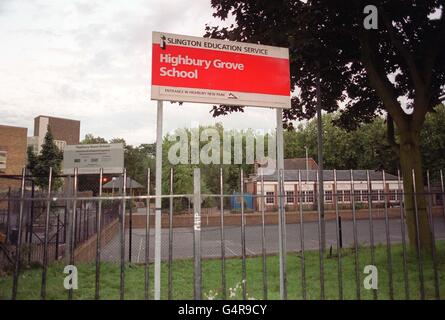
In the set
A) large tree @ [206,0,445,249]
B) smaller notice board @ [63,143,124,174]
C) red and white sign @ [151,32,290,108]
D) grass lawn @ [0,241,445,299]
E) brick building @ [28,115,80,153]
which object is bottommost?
grass lawn @ [0,241,445,299]

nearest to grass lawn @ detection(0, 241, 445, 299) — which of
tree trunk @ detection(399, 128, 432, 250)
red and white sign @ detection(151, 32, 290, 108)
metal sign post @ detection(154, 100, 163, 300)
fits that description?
tree trunk @ detection(399, 128, 432, 250)

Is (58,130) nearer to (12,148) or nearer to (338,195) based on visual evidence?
(12,148)

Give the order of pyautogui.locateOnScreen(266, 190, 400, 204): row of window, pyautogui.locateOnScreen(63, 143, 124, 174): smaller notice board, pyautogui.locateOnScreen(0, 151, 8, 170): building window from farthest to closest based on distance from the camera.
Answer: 1. pyautogui.locateOnScreen(0, 151, 8, 170): building window
2. pyautogui.locateOnScreen(63, 143, 124, 174): smaller notice board
3. pyautogui.locateOnScreen(266, 190, 400, 204): row of window

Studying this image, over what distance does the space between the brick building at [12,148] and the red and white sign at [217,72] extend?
40470mm

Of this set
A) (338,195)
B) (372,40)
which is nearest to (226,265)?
(338,195)

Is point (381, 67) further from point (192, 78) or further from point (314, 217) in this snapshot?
point (314, 217)

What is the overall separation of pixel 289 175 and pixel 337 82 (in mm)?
30227

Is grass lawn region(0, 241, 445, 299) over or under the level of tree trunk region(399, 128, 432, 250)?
under

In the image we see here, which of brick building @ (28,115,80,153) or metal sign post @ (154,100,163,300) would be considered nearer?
metal sign post @ (154,100,163,300)

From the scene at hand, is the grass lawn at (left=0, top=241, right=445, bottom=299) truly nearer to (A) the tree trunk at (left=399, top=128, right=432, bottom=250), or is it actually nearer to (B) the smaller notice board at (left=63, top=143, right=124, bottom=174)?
(A) the tree trunk at (left=399, top=128, right=432, bottom=250)

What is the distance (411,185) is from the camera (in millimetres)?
9133

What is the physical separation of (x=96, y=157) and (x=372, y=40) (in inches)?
350

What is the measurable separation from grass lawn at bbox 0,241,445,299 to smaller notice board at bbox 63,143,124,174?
9.27 ft

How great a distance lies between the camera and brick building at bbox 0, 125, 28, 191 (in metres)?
39.3
